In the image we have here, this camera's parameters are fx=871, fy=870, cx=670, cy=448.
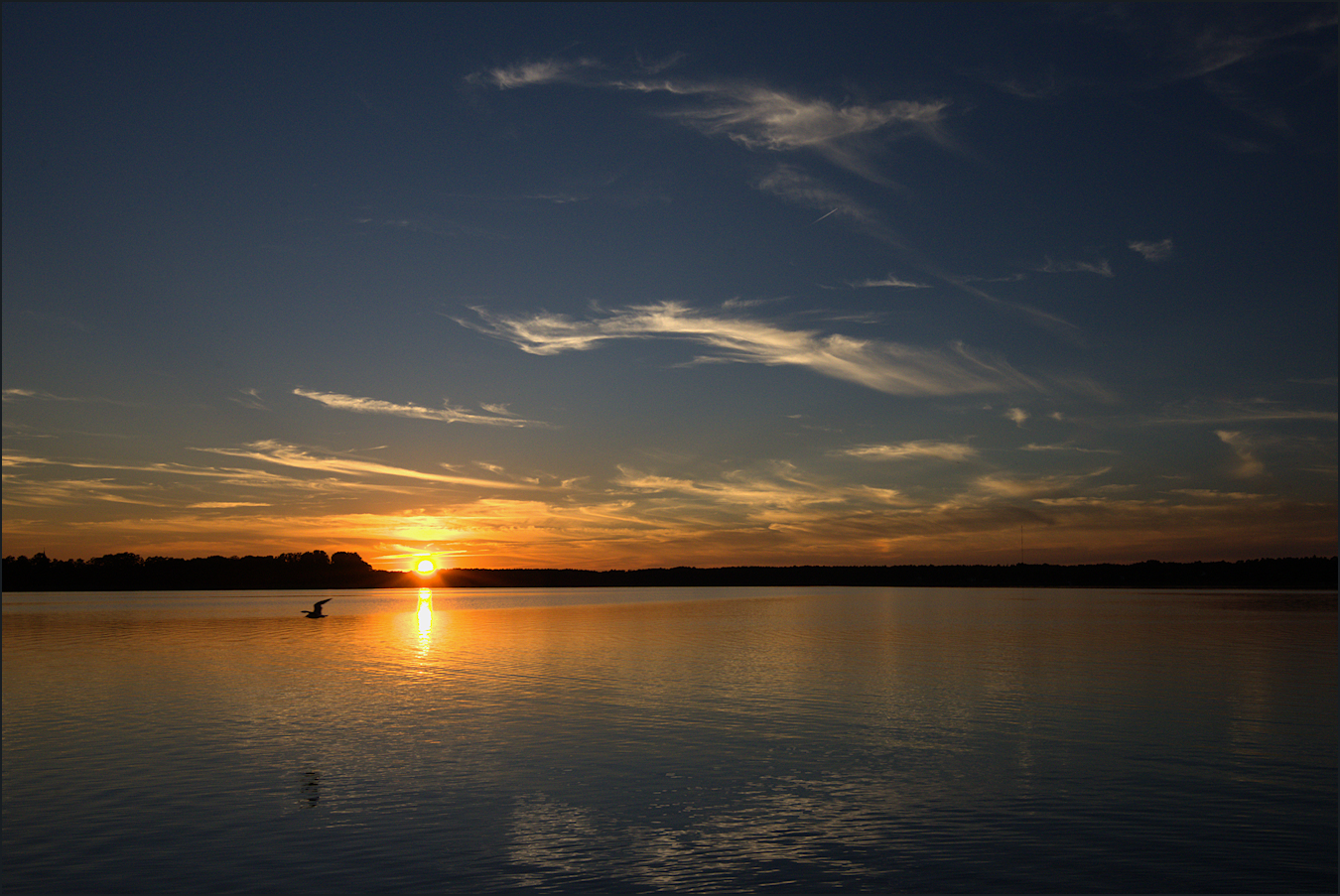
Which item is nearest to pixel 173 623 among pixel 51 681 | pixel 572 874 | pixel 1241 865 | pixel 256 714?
pixel 51 681

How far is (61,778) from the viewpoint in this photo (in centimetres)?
2039

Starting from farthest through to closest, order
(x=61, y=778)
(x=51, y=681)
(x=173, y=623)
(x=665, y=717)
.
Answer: (x=173, y=623)
(x=51, y=681)
(x=665, y=717)
(x=61, y=778)

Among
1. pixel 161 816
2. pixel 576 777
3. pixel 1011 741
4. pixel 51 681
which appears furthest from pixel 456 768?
pixel 51 681

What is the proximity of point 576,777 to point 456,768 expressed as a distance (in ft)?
10.5

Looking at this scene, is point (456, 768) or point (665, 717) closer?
point (456, 768)

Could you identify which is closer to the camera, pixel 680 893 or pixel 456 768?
pixel 680 893

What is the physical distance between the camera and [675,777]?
2045cm

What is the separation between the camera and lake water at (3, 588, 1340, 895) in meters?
14.6

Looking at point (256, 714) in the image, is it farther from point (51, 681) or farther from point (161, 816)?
point (51, 681)

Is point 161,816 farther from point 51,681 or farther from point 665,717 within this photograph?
point 51,681

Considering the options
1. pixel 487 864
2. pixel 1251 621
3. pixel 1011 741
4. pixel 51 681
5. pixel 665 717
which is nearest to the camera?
pixel 487 864

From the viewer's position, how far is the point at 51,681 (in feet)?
123

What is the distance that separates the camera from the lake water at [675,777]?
14.6m

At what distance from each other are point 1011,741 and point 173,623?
8135 cm
